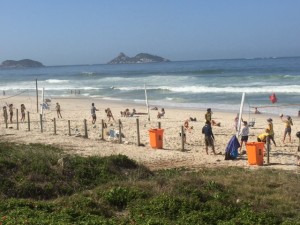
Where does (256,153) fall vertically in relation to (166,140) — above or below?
above

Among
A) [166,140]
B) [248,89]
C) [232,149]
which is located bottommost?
[166,140]

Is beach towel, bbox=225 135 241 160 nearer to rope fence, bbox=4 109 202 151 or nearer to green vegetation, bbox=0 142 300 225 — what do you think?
rope fence, bbox=4 109 202 151

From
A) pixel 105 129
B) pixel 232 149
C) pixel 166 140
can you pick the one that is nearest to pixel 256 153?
pixel 232 149

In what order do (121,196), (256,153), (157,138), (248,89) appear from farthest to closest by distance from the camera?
(248,89)
(157,138)
(256,153)
(121,196)

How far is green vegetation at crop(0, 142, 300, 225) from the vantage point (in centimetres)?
730

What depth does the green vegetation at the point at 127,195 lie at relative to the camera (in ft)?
24.0

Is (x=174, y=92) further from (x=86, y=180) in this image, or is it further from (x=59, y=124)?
(x=86, y=180)

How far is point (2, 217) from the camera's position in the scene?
6.86 meters

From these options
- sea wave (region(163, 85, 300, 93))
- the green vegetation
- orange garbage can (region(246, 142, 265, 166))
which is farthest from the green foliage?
sea wave (region(163, 85, 300, 93))

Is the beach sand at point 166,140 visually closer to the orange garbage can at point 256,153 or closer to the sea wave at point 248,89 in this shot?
the orange garbage can at point 256,153

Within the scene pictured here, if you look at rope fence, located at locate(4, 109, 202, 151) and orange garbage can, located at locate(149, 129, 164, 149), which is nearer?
orange garbage can, located at locate(149, 129, 164, 149)

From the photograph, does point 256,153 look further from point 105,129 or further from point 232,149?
point 105,129

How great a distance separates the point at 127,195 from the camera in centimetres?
842

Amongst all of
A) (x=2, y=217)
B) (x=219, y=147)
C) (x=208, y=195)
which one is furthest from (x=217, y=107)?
(x=2, y=217)
